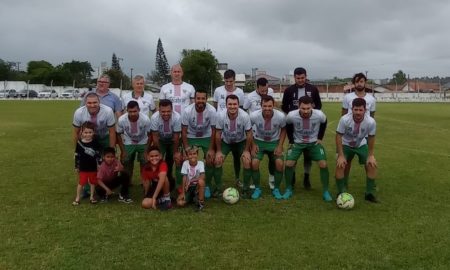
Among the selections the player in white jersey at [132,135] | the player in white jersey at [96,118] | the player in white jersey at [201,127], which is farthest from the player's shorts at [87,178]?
the player in white jersey at [201,127]

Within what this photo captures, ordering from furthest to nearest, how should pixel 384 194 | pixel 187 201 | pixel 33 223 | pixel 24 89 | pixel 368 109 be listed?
pixel 24 89
pixel 368 109
pixel 384 194
pixel 187 201
pixel 33 223

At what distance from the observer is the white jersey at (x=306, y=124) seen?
7555 millimetres

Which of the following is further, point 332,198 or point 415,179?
point 415,179

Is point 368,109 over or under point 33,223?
over

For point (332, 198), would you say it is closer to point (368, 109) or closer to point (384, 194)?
point (384, 194)

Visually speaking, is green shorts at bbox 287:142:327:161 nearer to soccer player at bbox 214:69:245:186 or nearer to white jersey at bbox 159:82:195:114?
soccer player at bbox 214:69:245:186

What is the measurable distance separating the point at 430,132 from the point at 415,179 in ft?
34.7

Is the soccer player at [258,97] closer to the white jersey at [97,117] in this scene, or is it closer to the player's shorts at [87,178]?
the white jersey at [97,117]

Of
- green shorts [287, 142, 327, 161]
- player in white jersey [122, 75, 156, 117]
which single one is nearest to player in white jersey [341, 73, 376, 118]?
green shorts [287, 142, 327, 161]

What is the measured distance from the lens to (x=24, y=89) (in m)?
73.4

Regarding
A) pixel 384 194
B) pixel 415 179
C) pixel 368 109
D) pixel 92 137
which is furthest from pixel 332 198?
pixel 92 137

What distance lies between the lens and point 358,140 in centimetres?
744

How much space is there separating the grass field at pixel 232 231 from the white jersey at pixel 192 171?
1.50ft

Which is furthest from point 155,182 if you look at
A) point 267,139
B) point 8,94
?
point 8,94
